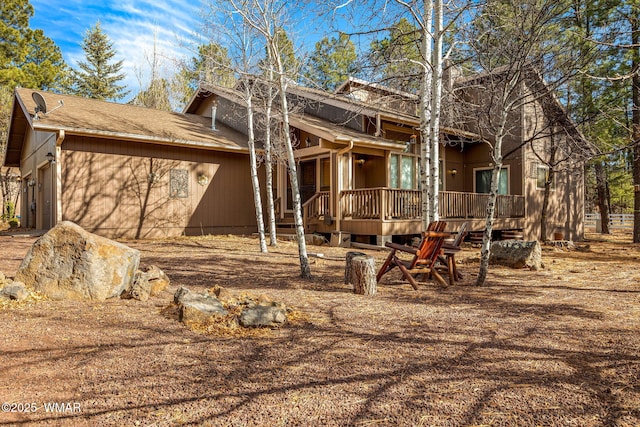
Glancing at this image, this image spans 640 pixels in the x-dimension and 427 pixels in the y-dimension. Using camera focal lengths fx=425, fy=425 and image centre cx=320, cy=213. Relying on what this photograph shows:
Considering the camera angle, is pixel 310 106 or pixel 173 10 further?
pixel 310 106

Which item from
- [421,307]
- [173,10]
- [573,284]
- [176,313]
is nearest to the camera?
[176,313]

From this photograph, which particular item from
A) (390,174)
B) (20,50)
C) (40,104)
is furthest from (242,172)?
(20,50)

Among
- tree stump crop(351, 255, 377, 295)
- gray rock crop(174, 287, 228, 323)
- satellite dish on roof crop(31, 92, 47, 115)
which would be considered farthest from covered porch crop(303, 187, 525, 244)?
satellite dish on roof crop(31, 92, 47, 115)

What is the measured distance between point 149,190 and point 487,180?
11776 mm

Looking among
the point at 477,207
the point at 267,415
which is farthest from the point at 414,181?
the point at 267,415

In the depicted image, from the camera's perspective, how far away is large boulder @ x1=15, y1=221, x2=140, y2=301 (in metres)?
4.70

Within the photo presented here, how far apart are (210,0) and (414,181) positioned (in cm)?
862

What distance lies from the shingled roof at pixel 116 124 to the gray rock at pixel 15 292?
24.1ft

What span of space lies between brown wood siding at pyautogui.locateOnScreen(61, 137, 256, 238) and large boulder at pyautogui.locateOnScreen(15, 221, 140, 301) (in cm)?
736

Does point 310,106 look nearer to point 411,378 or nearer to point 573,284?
point 573,284

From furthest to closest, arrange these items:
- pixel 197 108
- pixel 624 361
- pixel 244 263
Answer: pixel 197 108
pixel 244 263
pixel 624 361

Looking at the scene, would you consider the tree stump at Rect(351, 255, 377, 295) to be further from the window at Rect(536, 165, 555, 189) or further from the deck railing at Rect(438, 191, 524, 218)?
the window at Rect(536, 165, 555, 189)

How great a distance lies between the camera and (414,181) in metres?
14.5

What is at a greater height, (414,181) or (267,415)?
(414,181)
